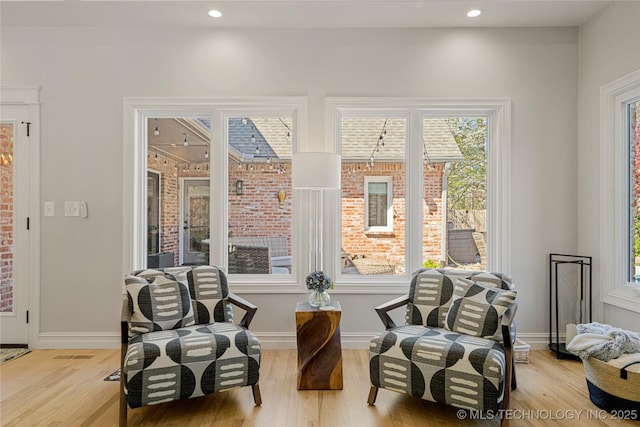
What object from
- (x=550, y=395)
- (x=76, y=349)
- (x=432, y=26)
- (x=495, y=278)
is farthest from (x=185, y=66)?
(x=550, y=395)

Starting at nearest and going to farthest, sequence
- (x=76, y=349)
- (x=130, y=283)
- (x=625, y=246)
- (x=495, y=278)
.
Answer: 1. (x=130, y=283)
2. (x=495, y=278)
3. (x=625, y=246)
4. (x=76, y=349)

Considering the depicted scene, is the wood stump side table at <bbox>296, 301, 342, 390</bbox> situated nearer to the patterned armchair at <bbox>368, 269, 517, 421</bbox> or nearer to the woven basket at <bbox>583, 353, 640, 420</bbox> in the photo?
the patterned armchair at <bbox>368, 269, 517, 421</bbox>

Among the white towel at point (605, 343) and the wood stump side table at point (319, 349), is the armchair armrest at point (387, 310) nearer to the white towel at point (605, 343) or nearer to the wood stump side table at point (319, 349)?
the wood stump side table at point (319, 349)

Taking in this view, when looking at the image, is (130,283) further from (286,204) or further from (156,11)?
(156,11)

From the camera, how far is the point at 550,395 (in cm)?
256

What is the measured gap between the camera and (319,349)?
2.60 meters

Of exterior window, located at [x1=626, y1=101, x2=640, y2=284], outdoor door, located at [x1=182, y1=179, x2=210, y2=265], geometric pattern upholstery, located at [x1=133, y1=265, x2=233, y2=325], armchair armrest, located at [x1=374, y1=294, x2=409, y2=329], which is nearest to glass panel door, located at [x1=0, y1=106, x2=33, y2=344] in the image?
outdoor door, located at [x1=182, y1=179, x2=210, y2=265]

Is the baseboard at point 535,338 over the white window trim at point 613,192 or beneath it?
beneath

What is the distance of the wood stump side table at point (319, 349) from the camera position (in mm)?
2605

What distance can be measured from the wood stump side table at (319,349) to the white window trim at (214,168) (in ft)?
→ 2.83

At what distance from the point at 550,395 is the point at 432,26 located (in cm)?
302

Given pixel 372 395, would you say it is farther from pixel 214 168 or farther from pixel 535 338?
pixel 214 168

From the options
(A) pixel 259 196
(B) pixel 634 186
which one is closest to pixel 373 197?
(A) pixel 259 196

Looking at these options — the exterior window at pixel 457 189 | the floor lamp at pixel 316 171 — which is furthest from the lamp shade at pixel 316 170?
the exterior window at pixel 457 189
